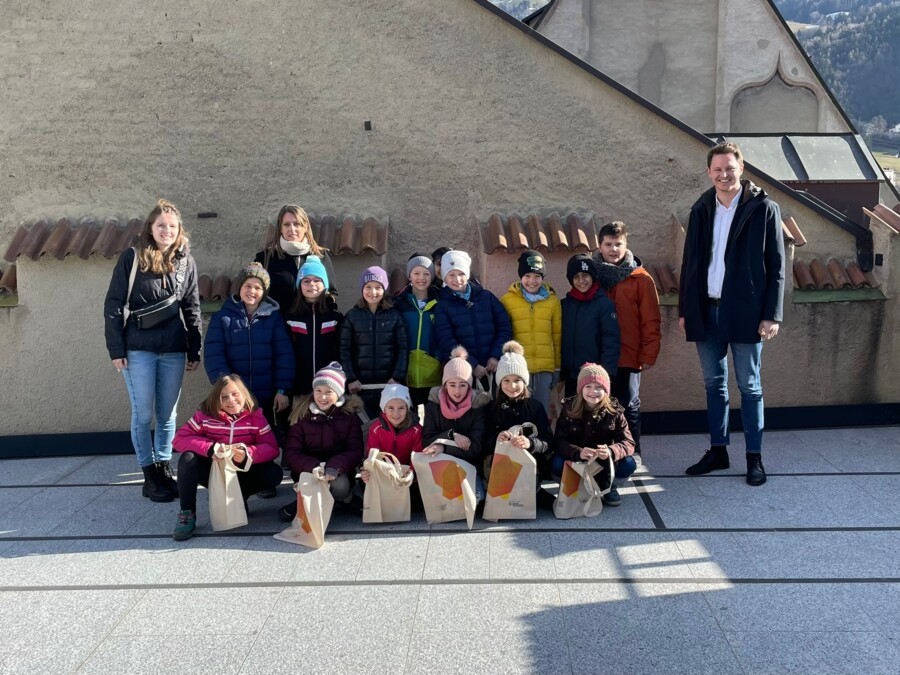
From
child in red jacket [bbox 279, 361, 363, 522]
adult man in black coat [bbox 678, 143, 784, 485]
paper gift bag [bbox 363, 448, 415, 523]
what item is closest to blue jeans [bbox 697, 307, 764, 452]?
adult man in black coat [bbox 678, 143, 784, 485]

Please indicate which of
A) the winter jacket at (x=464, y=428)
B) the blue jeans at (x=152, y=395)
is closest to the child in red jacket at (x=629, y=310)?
the winter jacket at (x=464, y=428)

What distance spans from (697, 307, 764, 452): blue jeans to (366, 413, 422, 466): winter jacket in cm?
189

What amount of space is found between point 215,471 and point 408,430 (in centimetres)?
109

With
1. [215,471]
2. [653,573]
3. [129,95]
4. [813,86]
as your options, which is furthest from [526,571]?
[813,86]

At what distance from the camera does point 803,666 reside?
3.12m

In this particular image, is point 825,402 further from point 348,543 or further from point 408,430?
point 348,543

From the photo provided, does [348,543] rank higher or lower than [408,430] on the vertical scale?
lower

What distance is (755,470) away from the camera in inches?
201

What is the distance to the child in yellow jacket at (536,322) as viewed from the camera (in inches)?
211

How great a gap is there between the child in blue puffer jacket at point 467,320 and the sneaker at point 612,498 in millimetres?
983

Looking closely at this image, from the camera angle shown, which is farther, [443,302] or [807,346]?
[807,346]

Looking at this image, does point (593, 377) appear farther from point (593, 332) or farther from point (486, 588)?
point (486, 588)

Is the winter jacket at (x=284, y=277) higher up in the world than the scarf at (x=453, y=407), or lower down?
higher up

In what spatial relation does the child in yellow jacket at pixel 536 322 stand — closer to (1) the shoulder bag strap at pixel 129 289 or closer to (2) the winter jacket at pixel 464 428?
(2) the winter jacket at pixel 464 428
